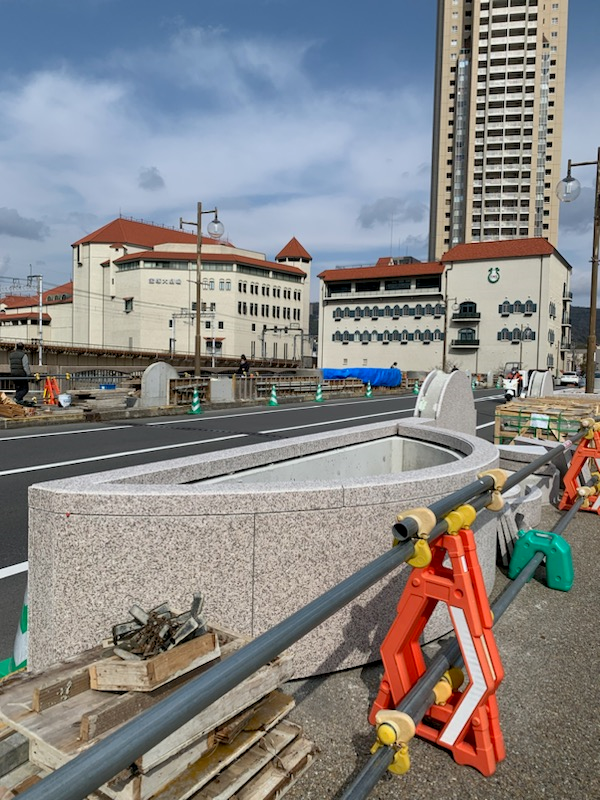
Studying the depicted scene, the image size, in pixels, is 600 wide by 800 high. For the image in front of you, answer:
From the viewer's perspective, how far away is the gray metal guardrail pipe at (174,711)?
119cm

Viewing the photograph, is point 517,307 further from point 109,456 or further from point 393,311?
point 109,456

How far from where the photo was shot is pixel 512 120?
116 metres

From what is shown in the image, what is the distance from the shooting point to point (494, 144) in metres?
116

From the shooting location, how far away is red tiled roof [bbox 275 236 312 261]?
128500mm

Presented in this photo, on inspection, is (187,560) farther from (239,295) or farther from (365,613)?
(239,295)

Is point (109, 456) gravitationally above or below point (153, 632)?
below

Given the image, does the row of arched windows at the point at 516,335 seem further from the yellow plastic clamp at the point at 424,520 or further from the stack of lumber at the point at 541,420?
the yellow plastic clamp at the point at 424,520

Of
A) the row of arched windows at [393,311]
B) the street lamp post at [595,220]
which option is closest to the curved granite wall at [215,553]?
the street lamp post at [595,220]

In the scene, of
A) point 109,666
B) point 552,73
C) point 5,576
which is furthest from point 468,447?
point 552,73

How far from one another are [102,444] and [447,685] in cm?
1263

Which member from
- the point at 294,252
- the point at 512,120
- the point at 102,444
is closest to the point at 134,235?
the point at 294,252

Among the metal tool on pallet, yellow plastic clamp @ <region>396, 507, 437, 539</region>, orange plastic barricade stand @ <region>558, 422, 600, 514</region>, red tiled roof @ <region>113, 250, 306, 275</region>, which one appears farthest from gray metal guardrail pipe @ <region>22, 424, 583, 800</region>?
red tiled roof @ <region>113, 250, 306, 275</region>

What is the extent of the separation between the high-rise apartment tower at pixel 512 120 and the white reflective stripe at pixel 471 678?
12196 cm

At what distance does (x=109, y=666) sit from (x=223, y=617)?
3.72 ft
